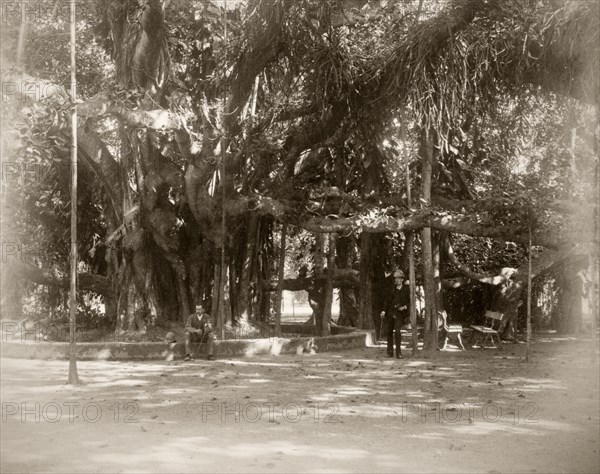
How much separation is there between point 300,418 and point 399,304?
288 inches

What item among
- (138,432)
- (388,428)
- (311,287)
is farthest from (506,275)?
(138,432)

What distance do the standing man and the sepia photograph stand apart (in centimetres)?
6

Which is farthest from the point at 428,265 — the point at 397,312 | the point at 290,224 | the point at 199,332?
the point at 199,332

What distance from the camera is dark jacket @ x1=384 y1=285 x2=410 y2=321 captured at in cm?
1467

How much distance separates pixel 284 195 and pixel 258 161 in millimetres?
1047

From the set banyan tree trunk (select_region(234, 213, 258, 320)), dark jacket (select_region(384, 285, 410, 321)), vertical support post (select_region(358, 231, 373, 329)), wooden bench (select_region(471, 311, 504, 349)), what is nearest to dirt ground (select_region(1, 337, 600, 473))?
dark jacket (select_region(384, 285, 410, 321))

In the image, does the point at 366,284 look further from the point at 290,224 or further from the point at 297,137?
the point at 297,137

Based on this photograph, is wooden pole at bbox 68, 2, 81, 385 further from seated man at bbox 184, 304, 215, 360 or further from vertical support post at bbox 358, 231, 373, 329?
vertical support post at bbox 358, 231, 373, 329

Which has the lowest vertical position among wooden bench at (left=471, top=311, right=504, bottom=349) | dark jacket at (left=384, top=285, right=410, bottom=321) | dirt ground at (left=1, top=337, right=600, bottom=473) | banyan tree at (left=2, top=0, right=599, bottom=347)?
dirt ground at (left=1, top=337, right=600, bottom=473)

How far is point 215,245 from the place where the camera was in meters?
16.9

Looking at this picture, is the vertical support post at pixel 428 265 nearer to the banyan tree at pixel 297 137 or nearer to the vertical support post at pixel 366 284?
the banyan tree at pixel 297 137

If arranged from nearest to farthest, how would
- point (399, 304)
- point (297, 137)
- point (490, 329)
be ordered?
point (399, 304)
point (297, 137)
point (490, 329)

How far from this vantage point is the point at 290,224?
55.5 ft

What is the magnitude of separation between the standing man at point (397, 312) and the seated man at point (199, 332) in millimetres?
3604
